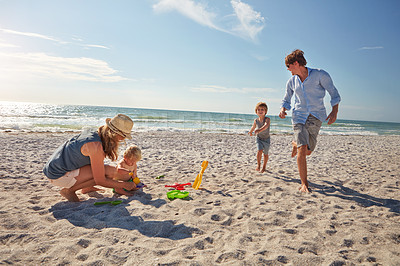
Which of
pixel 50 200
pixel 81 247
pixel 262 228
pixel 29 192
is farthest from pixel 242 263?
pixel 29 192

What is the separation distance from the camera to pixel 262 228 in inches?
99.4

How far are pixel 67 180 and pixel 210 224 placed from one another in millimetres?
1913

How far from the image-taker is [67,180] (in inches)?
120

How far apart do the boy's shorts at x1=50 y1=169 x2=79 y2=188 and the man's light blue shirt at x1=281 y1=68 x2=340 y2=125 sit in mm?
3379

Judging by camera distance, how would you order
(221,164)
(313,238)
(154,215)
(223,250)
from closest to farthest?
(223,250)
(313,238)
(154,215)
(221,164)

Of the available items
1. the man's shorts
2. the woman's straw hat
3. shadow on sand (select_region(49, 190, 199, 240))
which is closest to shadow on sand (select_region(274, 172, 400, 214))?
the man's shorts

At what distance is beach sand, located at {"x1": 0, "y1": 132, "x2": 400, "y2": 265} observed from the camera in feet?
6.44

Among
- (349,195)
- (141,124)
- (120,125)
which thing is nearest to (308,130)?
(349,195)

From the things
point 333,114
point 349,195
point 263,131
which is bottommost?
point 349,195

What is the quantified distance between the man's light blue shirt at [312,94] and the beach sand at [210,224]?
4.10ft

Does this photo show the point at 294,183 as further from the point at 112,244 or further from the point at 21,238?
the point at 21,238

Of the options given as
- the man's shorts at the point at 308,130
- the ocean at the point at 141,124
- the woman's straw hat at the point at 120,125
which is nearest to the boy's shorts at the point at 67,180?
the woman's straw hat at the point at 120,125

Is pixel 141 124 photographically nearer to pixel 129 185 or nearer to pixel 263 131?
pixel 263 131

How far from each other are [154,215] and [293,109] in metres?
2.81
